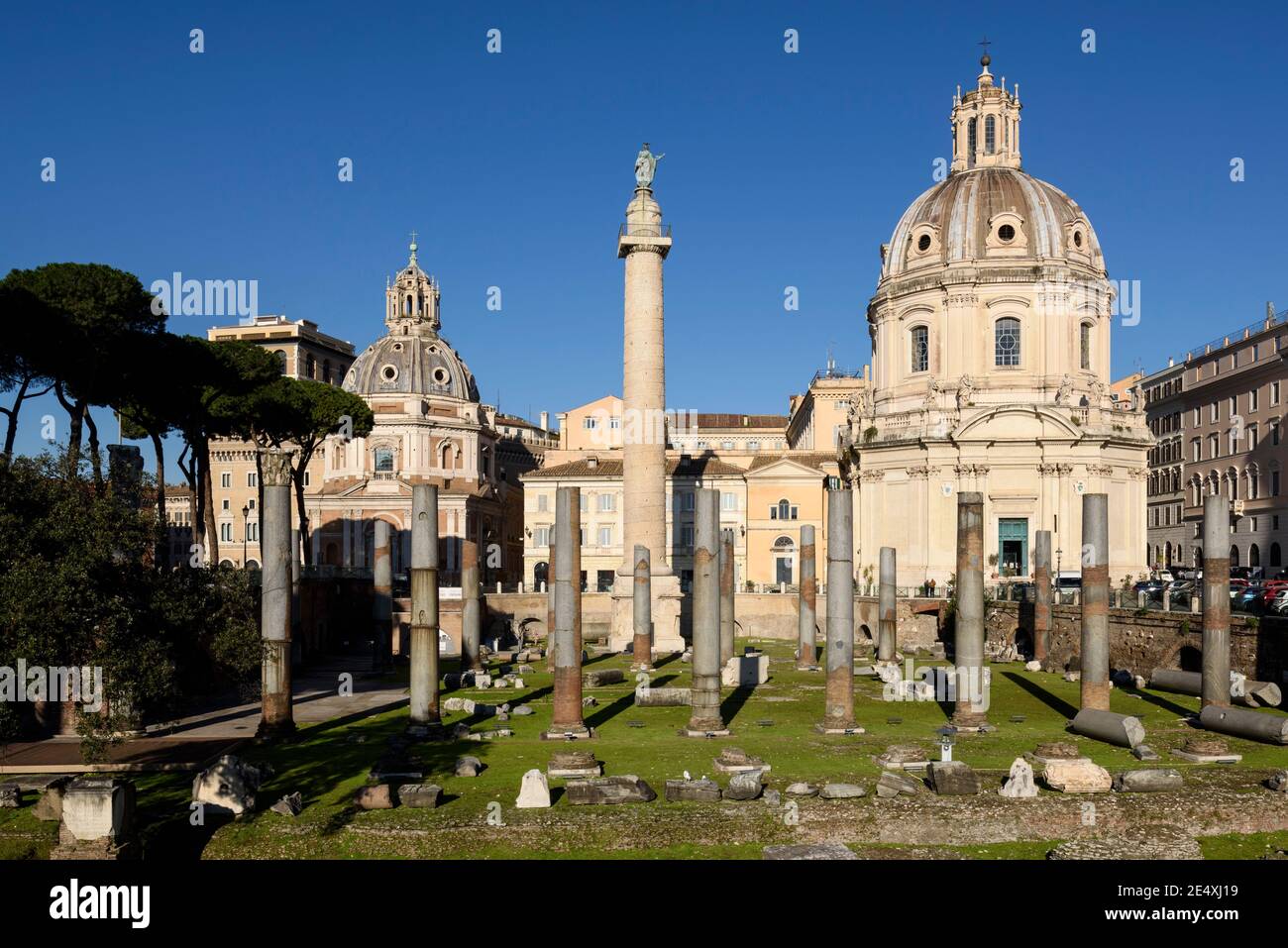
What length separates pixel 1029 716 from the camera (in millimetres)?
31047

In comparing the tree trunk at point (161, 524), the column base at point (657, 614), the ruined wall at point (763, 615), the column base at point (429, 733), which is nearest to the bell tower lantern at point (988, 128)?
the ruined wall at point (763, 615)

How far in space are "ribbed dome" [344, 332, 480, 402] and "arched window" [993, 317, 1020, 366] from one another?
4389 centimetres

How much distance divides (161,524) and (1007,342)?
47633mm

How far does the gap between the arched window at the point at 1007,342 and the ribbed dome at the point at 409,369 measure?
4389cm

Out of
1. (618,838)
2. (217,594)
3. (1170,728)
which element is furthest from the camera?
(1170,728)

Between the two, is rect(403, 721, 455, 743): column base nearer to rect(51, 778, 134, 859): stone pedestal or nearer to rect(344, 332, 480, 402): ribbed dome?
rect(51, 778, 134, 859): stone pedestal

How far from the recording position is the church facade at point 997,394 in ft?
195

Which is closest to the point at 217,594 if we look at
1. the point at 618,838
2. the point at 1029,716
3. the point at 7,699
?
the point at 7,699

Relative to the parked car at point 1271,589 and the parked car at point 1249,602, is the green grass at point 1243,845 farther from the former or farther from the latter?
the parked car at point 1271,589

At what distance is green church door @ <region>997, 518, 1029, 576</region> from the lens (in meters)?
59.4

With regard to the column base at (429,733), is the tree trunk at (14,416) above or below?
above

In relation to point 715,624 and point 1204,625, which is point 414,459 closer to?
point 715,624
